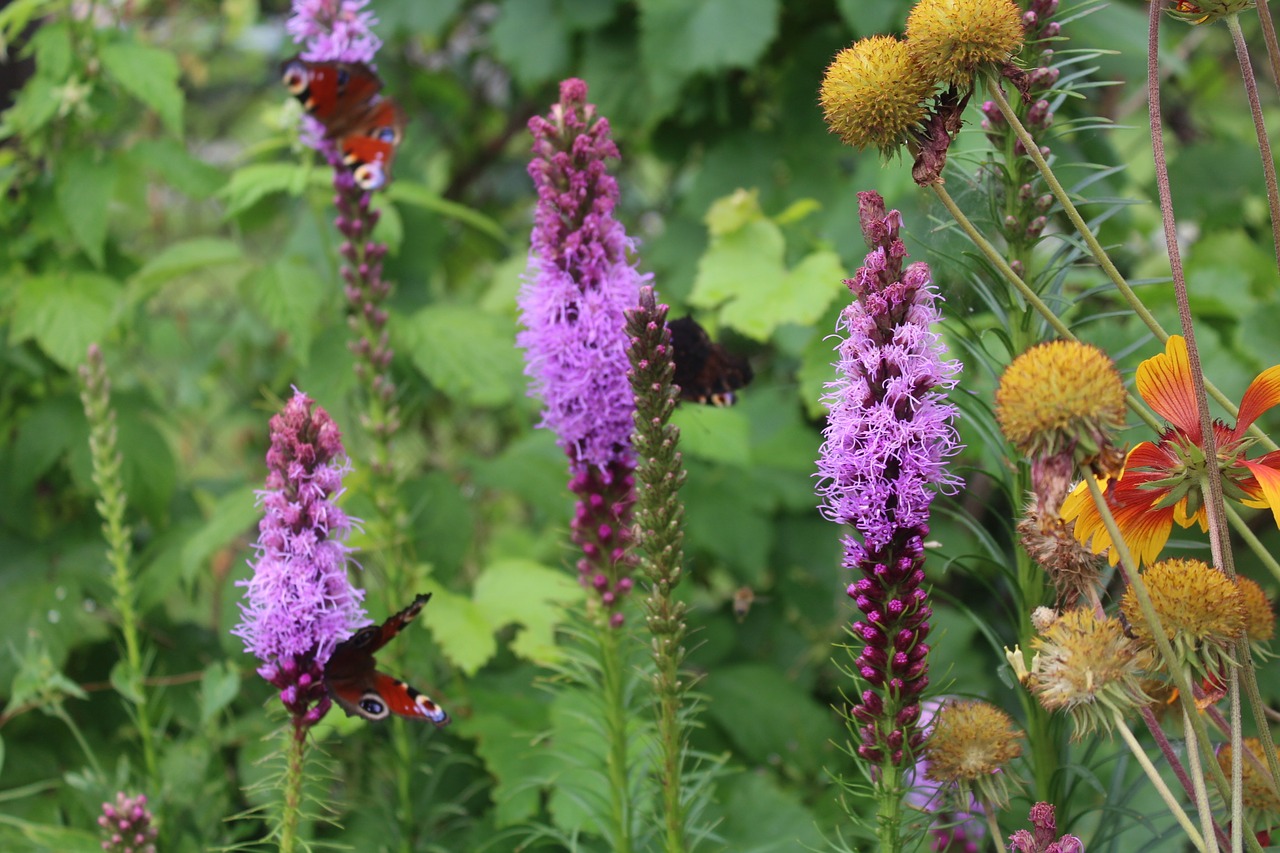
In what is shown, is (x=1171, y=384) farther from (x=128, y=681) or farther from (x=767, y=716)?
(x=128, y=681)

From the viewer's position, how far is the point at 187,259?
2.58m

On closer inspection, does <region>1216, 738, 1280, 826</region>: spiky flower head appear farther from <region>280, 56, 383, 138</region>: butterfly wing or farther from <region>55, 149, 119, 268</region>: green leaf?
<region>55, 149, 119, 268</region>: green leaf

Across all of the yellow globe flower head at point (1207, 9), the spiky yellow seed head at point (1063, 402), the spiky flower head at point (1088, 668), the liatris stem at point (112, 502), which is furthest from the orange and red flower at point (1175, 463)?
the liatris stem at point (112, 502)

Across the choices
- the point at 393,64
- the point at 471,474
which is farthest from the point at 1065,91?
the point at 393,64

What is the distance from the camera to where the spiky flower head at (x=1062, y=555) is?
1.23 m

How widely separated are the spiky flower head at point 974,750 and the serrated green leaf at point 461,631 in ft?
3.56

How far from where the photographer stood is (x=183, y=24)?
4238 mm

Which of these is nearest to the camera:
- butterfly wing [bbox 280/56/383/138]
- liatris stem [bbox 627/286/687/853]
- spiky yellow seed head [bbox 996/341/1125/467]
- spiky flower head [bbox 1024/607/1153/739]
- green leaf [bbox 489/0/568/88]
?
spiky yellow seed head [bbox 996/341/1125/467]

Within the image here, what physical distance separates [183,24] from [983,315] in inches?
136

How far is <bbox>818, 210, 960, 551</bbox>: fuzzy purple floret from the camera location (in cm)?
126

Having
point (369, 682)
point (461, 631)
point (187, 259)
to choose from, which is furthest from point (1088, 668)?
point (187, 259)

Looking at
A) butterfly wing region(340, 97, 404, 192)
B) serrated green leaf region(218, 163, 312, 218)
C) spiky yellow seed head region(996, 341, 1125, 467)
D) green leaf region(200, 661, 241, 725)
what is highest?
serrated green leaf region(218, 163, 312, 218)

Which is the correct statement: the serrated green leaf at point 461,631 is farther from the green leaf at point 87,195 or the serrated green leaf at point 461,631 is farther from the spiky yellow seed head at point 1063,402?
the spiky yellow seed head at point 1063,402

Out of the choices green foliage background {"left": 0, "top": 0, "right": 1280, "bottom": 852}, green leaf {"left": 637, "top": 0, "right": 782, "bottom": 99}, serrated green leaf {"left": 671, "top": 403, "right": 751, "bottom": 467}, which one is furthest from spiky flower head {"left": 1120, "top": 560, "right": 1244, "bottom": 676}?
green leaf {"left": 637, "top": 0, "right": 782, "bottom": 99}
